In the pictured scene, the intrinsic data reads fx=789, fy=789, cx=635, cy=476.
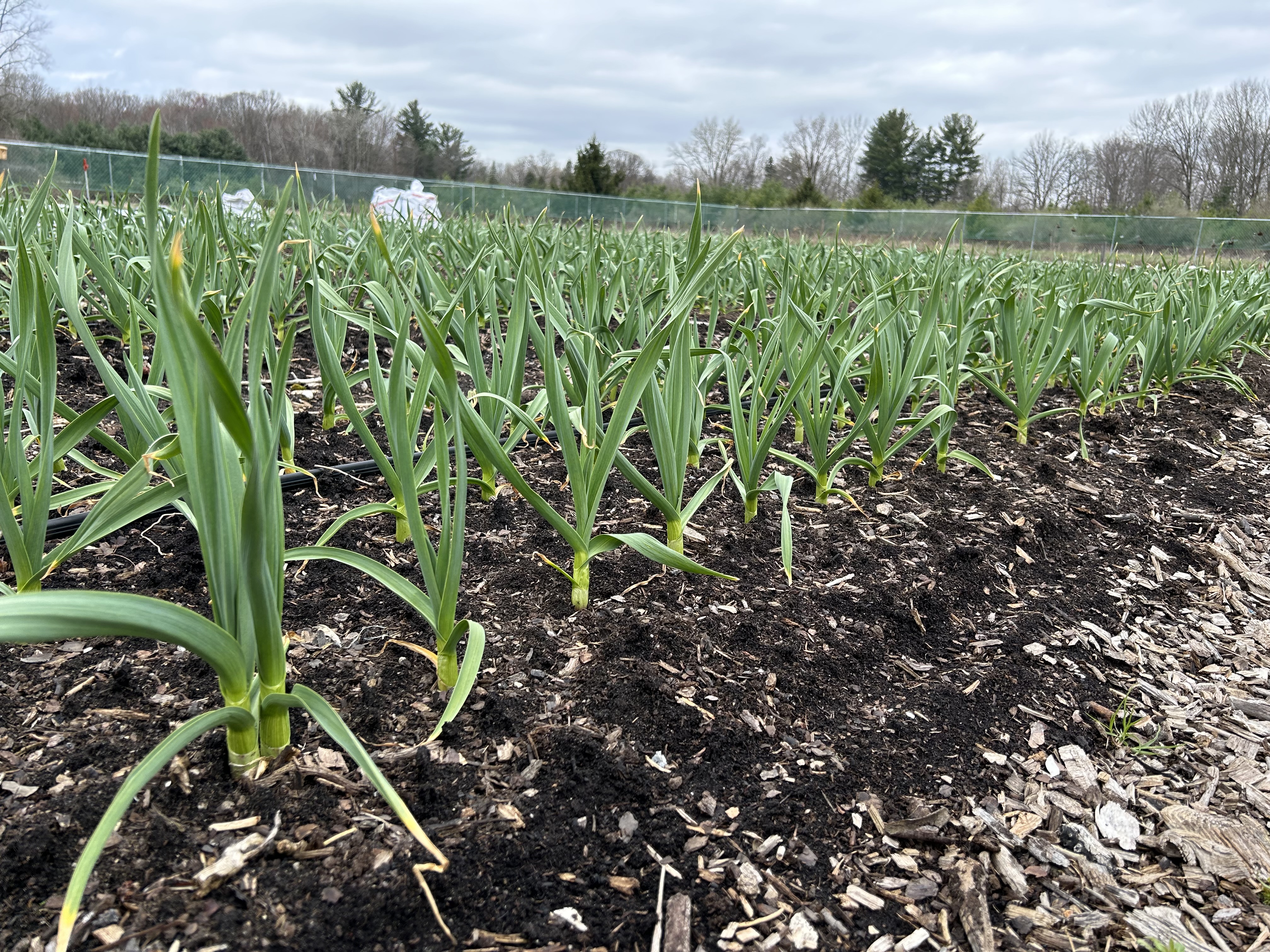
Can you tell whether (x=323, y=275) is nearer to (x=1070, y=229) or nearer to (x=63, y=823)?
(x=63, y=823)

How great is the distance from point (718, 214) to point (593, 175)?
1125 centimetres

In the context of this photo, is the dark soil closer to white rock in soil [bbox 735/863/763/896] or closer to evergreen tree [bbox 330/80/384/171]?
white rock in soil [bbox 735/863/763/896]

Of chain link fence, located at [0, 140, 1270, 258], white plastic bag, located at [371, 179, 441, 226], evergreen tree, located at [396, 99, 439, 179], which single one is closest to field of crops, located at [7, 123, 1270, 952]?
white plastic bag, located at [371, 179, 441, 226]

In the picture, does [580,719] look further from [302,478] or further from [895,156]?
[895,156]

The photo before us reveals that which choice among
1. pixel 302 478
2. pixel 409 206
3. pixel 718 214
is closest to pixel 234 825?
pixel 302 478

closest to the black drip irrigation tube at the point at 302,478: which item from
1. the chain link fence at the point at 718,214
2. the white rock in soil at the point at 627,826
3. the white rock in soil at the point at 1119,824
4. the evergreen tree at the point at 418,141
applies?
the white rock in soil at the point at 627,826

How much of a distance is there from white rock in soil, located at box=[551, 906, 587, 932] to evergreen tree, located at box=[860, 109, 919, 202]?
44417 millimetres

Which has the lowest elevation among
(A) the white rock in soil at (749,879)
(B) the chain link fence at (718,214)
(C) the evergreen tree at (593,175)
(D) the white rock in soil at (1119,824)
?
(D) the white rock in soil at (1119,824)

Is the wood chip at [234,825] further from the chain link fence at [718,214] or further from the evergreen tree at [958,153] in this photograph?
the evergreen tree at [958,153]

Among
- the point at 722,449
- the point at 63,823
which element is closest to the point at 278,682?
the point at 63,823

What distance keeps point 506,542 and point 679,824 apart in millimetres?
819

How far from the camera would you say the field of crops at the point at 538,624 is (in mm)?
864

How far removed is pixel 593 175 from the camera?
90.6 feet

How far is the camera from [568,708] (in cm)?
123
